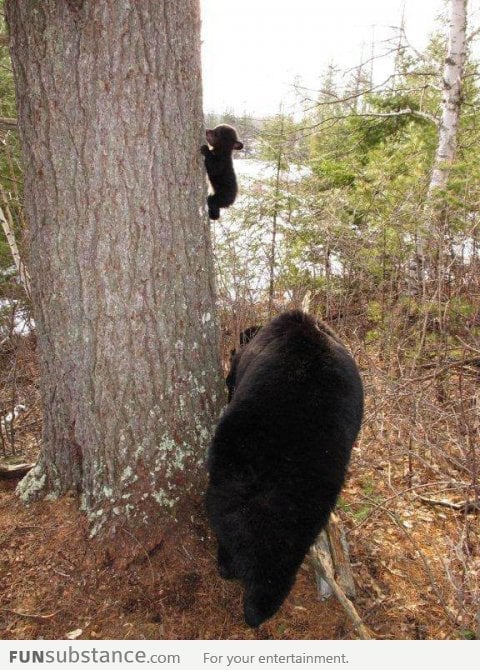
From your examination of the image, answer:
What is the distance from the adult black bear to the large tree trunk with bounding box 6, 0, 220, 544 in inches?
14.9

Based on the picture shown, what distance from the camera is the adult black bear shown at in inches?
85.5

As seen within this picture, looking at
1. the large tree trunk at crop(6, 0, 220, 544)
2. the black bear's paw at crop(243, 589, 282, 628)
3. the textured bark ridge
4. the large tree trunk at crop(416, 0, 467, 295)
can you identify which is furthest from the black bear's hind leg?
the textured bark ridge

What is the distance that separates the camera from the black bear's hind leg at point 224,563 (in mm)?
2428

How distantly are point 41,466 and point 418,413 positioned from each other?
2.87 meters

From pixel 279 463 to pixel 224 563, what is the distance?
0.70 meters

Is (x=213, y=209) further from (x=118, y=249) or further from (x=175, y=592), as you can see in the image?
(x=175, y=592)

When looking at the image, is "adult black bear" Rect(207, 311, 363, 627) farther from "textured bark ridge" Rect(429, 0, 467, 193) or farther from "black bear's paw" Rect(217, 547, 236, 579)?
"textured bark ridge" Rect(429, 0, 467, 193)

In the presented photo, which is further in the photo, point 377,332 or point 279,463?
point 377,332

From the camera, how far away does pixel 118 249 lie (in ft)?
7.64

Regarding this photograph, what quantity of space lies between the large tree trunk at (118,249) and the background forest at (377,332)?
55cm

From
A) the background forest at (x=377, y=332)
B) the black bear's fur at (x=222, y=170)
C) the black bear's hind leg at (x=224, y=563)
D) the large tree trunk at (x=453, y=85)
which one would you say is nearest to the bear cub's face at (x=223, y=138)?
the black bear's fur at (x=222, y=170)

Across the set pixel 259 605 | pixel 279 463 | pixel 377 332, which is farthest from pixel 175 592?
pixel 377 332

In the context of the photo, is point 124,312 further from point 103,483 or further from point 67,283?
point 103,483

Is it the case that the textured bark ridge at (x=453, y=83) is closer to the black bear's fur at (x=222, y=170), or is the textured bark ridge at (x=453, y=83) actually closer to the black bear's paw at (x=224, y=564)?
the black bear's fur at (x=222, y=170)
